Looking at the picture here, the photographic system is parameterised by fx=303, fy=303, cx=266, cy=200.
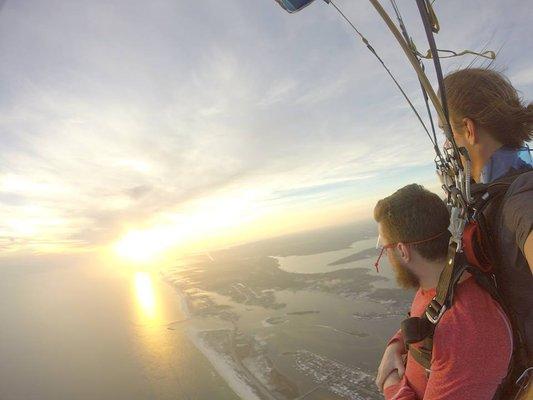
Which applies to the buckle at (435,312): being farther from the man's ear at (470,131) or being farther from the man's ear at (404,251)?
the man's ear at (470,131)

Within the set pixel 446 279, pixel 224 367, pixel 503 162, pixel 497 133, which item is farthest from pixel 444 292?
pixel 224 367

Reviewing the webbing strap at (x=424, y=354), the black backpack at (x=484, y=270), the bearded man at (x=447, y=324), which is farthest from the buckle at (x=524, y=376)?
the webbing strap at (x=424, y=354)

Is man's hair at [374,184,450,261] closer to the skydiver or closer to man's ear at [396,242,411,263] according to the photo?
man's ear at [396,242,411,263]

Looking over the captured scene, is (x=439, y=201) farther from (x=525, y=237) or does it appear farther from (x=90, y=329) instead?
(x=90, y=329)

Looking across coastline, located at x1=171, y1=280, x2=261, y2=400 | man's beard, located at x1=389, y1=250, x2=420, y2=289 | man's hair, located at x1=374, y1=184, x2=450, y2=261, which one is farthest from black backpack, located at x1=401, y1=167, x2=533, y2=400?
coastline, located at x1=171, y1=280, x2=261, y2=400

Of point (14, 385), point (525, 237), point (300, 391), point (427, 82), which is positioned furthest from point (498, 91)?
point (14, 385)

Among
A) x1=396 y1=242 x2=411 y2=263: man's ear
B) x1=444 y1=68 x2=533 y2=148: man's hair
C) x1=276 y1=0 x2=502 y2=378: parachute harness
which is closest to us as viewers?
x1=276 y1=0 x2=502 y2=378: parachute harness

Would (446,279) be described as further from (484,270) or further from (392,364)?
(392,364)
